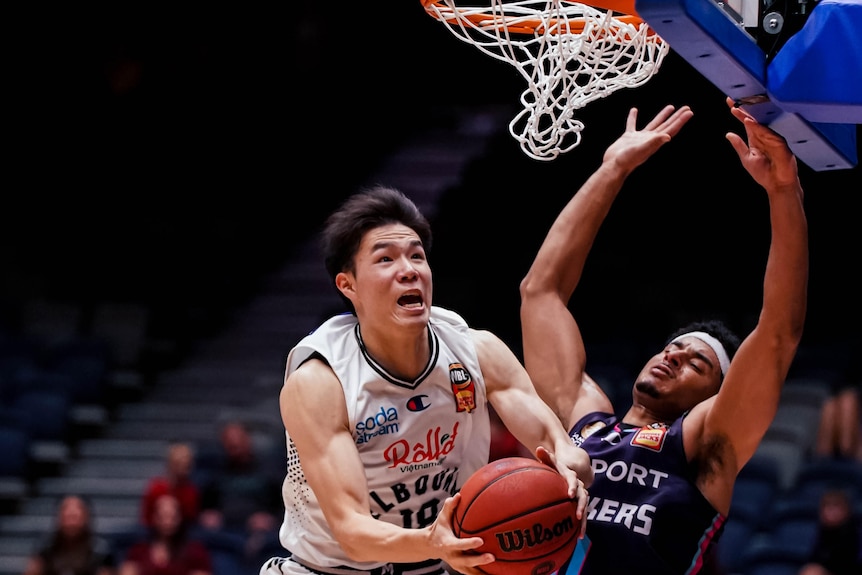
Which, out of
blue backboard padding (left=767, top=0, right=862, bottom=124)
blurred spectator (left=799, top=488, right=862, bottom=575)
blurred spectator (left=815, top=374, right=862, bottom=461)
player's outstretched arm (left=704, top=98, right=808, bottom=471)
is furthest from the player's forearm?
blurred spectator (left=815, top=374, right=862, bottom=461)

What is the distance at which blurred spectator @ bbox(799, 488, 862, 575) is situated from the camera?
6637mm

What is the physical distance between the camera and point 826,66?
334 cm

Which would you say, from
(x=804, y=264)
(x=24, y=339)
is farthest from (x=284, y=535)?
(x=24, y=339)

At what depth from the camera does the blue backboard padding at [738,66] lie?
3.10m

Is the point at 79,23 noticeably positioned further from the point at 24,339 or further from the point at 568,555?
the point at 568,555

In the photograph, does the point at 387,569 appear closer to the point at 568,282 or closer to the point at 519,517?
the point at 519,517

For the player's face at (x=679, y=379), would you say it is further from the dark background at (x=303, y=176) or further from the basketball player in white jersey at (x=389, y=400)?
the dark background at (x=303, y=176)

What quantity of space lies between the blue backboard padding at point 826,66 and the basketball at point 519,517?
1174 millimetres

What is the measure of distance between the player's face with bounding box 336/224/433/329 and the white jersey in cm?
14

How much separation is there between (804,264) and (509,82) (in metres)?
9.79

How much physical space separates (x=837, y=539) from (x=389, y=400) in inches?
150

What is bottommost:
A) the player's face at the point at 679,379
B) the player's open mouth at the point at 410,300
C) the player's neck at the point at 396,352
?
the player's face at the point at 679,379

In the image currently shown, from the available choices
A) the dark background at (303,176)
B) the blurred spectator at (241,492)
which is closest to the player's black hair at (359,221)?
the blurred spectator at (241,492)

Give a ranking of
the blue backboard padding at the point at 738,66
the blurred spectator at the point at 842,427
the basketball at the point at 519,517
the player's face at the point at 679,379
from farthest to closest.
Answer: the blurred spectator at the point at 842,427 → the player's face at the point at 679,379 → the basketball at the point at 519,517 → the blue backboard padding at the point at 738,66
